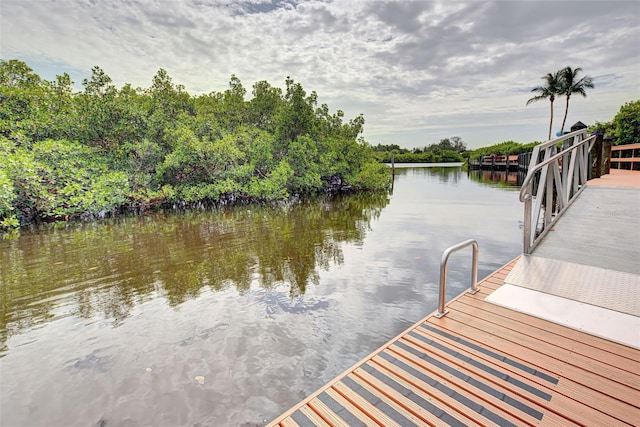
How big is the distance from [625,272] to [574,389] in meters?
2.41

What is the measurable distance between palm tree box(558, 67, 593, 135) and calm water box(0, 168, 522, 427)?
30531 mm

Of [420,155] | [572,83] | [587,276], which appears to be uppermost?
[572,83]

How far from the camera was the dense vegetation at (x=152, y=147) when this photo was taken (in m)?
11.3

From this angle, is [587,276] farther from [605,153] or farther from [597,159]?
[605,153]

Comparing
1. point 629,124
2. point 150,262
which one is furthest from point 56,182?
point 629,124

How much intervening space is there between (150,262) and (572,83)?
39.2 meters

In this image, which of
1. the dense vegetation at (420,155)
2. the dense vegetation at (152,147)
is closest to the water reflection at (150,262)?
the dense vegetation at (152,147)

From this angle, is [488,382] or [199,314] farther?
[199,314]

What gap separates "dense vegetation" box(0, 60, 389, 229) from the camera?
1130cm

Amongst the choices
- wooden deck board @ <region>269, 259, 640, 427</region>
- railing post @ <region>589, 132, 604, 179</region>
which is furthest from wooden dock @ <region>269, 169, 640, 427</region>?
railing post @ <region>589, 132, 604, 179</region>

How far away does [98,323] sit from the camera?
166 inches

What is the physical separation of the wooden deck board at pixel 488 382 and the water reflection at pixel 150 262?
253 cm

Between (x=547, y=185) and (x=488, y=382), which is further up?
(x=547, y=185)

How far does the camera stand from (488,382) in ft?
7.04
